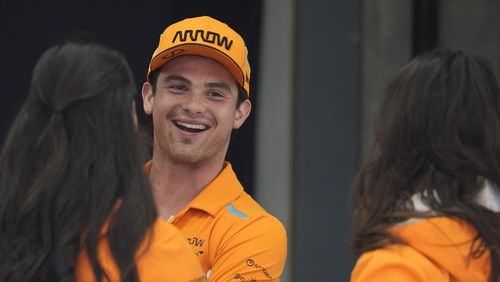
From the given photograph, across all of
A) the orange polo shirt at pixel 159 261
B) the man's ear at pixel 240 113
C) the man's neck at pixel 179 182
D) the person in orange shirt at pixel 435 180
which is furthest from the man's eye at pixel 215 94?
the orange polo shirt at pixel 159 261

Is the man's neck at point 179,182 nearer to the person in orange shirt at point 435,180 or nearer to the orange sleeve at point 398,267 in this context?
the person in orange shirt at point 435,180

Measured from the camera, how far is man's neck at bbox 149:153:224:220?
3.46m

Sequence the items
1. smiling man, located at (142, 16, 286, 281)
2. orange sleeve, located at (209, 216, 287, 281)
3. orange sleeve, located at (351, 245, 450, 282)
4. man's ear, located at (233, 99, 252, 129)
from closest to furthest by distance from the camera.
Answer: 1. orange sleeve, located at (351, 245, 450, 282)
2. orange sleeve, located at (209, 216, 287, 281)
3. smiling man, located at (142, 16, 286, 281)
4. man's ear, located at (233, 99, 252, 129)

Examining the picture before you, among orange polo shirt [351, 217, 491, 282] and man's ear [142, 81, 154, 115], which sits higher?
man's ear [142, 81, 154, 115]

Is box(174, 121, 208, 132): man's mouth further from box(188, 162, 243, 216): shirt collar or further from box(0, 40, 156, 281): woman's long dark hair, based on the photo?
box(0, 40, 156, 281): woman's long dark hair

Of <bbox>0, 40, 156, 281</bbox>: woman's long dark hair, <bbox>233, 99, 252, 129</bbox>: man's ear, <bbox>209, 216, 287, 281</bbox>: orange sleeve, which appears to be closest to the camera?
<bbox>0, 40, 156, 281</bbox>: woman's long dark hair

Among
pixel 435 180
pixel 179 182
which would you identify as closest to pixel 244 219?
pixel 179 182

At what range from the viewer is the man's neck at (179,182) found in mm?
3463

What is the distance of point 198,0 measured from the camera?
5730 millimetres

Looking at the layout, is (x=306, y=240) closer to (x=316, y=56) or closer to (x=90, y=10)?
(x=316, y=56)

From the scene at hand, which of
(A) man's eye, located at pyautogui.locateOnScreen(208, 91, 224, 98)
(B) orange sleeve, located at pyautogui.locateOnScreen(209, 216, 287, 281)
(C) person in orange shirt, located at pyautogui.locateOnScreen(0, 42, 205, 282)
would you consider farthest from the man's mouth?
(C) person in orange shirt, located at pyautogui.locateOnScreen(0, 42, 205, 282)

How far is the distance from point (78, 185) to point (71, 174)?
0.03m

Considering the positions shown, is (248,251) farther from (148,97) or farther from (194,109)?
(148,97)

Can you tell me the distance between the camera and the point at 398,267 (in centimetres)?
236
